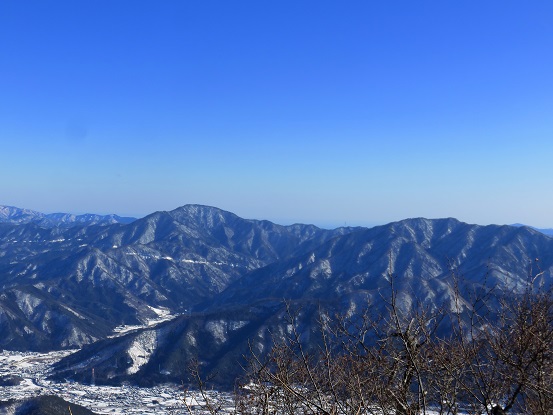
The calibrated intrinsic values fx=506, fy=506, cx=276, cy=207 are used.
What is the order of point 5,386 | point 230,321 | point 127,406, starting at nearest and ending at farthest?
point 127,406, point 5,386, point 230,321

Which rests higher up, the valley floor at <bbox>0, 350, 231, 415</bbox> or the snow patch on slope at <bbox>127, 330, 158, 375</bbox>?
the snow patch on slope at <bbox>127, 330, 158, 375</bbox>

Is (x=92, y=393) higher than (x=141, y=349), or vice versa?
(x=141, y=349)

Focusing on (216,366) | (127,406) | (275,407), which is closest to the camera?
(275,407)

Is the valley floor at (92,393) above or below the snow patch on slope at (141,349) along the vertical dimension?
below

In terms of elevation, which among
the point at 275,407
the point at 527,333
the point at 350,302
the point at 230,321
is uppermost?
the point at 527,333

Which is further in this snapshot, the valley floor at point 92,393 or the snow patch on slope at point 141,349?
the snow patch on slope at point 141,349

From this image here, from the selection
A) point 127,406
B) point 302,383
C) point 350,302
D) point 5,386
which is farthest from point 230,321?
point 302,383

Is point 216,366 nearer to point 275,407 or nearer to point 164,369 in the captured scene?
point 164,369

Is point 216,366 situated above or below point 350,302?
below

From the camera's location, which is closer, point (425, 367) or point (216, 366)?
point (425, 367)

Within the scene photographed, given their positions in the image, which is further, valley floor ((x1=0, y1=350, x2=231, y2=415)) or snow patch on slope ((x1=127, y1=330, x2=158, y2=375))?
snow patch on slope ((x1=127, y1=330, x2=158, y2=375))

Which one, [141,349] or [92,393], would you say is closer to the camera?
[92,393]
